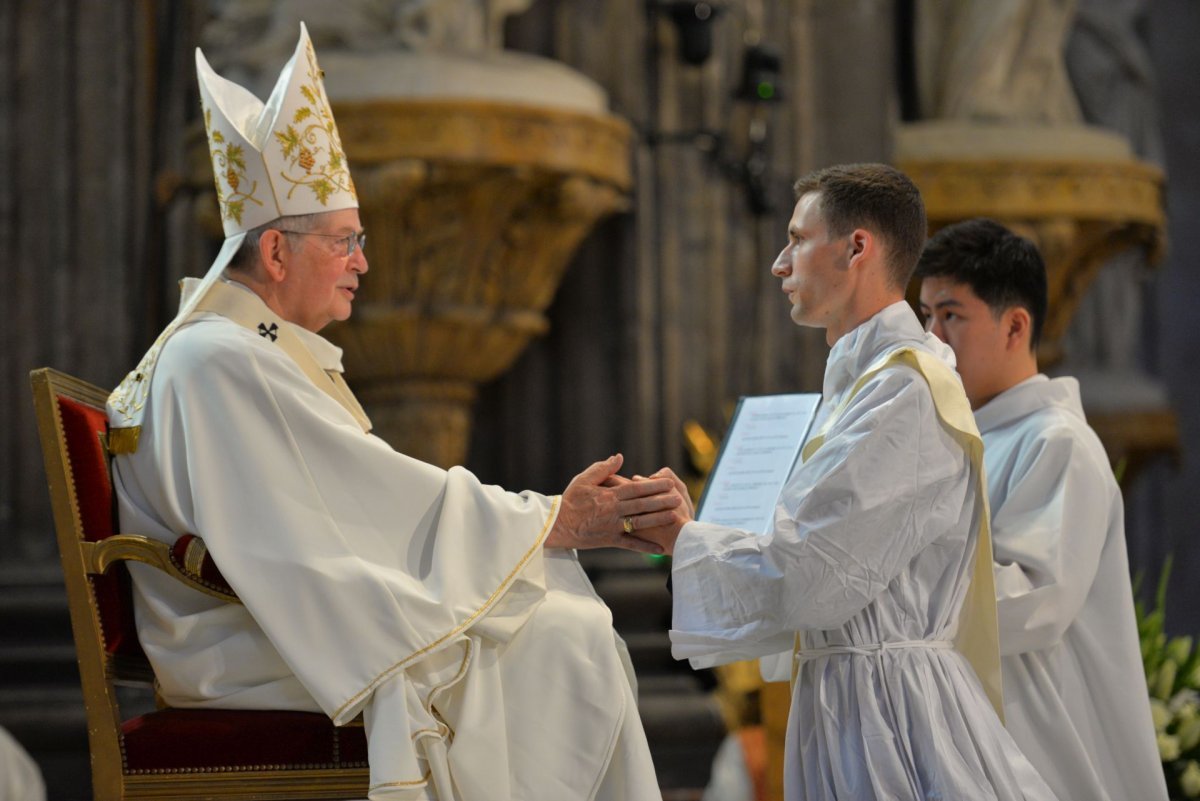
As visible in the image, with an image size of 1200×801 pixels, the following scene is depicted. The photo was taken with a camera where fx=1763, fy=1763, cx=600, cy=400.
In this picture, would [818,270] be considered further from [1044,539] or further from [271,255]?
[271,255]

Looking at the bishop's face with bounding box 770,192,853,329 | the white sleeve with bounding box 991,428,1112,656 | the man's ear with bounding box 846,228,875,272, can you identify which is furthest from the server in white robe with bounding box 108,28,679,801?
the white sleeve with bounding box 991,428,1112,656

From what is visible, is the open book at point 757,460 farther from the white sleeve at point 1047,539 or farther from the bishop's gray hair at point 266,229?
the bishop's gray hair at point 266,229

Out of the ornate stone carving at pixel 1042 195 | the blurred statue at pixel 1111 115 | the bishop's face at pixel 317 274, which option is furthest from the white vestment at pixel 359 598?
the blurred statue at pixel 1111 115

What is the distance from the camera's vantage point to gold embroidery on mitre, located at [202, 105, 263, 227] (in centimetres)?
339

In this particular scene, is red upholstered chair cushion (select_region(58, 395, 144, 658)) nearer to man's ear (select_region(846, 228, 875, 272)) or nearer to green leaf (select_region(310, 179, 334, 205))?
green leaf (select_region(310, 179, 334, 205))

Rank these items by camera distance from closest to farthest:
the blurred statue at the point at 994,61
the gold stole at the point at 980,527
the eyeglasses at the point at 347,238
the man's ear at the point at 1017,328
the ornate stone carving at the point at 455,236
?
the gold stole at the point at 980,527 < the eyeglasses at the point at 347,238 < the man's ear at the point at 1017,328 < the ornate stone carving at the point at 455,236 < the blurred statue at the point at 994,61

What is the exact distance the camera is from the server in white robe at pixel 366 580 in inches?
118

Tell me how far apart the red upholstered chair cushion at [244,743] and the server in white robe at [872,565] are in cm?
63

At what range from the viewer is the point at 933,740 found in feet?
9.20

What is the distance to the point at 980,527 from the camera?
296 cm

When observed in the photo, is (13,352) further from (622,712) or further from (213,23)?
(622,712)

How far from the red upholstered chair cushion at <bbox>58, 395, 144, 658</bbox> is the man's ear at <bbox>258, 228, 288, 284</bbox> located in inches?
16.9

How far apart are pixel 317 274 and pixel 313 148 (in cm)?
25

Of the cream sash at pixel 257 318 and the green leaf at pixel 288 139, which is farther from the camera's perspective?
the green leaf at pixel 288 139
